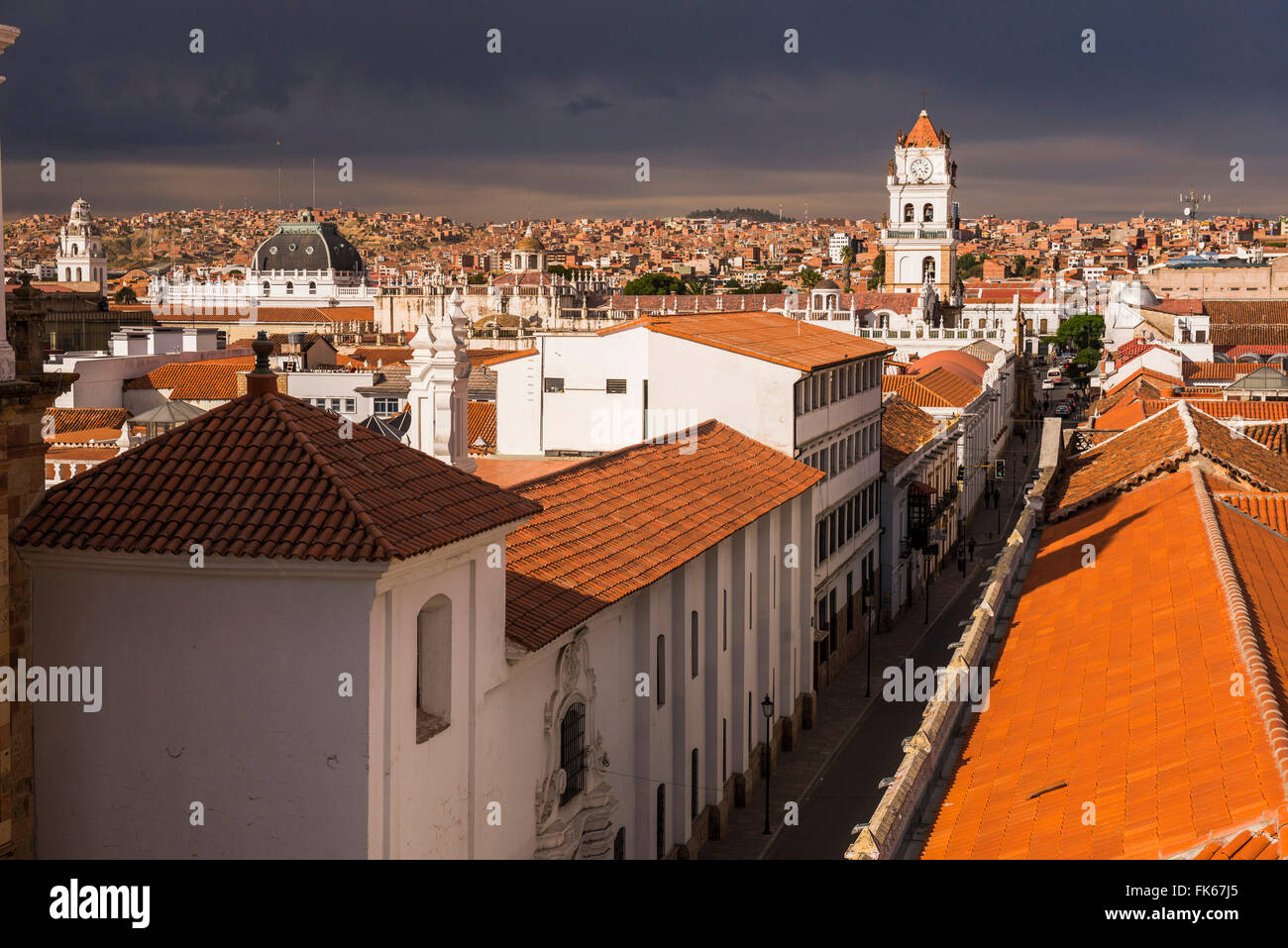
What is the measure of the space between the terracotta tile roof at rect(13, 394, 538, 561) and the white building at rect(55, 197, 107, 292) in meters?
172

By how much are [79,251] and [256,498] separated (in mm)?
177930

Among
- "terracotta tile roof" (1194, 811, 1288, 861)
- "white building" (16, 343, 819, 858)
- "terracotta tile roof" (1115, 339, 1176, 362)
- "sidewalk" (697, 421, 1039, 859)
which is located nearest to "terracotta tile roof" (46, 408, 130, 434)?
"sidewalk" (697, 421, 1039, 859)

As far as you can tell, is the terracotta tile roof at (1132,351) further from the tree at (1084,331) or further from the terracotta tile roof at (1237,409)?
the tree at (1084,331)

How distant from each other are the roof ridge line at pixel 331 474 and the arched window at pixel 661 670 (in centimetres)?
971

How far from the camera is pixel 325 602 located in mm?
12945

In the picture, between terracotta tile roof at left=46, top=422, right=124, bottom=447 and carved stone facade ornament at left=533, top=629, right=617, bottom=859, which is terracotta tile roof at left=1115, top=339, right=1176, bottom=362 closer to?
terracotta tile roof at left=46, top=422, right=124, bottom=447

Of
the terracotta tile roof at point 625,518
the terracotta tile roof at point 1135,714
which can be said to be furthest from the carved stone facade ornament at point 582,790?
the terracotta tile roof at point 1135,714

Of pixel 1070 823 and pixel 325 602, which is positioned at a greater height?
pixel 325 602

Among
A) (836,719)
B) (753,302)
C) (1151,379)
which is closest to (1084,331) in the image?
(753,302)

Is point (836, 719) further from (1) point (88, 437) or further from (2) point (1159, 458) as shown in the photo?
(1) point (88, 437)
